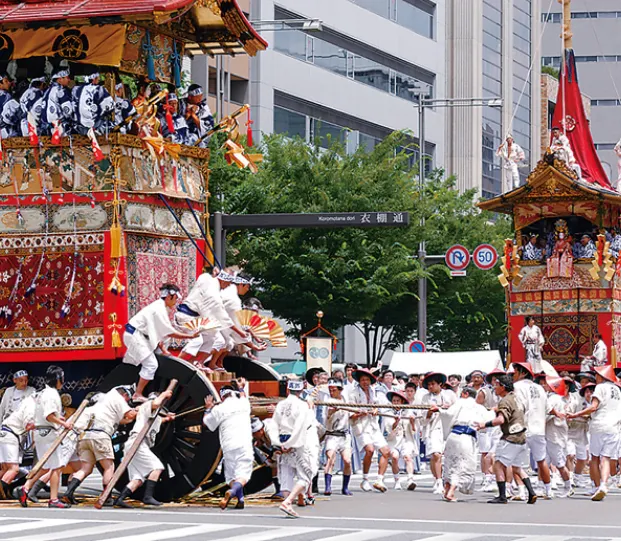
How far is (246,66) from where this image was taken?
5138cm

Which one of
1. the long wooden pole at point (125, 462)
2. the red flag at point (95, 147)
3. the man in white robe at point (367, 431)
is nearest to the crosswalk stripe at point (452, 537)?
the long wooden pole at point (125, 462)

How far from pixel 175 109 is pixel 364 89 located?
4075 centimetres

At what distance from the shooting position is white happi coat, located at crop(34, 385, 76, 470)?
17.2m

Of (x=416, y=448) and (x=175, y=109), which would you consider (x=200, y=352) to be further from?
(x=416, y=448)

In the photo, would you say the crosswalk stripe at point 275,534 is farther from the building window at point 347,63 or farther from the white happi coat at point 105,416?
the building window at point 347,63

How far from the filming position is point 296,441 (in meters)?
17.0


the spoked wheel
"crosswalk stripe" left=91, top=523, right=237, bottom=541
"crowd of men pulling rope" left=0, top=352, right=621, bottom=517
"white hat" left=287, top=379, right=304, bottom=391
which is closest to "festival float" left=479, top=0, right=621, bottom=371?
"crowd of men pulling rope" left=0, top=352, right=621, bottom=517

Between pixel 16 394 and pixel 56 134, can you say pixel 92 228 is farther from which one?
pixel 16 394

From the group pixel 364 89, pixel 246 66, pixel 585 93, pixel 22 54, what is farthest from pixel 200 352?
pixel 585 93

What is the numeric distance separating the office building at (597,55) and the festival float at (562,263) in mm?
57954

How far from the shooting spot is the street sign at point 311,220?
27.3m

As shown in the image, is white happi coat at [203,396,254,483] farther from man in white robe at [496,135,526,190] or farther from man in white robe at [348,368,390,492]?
man in white robe at [496,135,526,190]

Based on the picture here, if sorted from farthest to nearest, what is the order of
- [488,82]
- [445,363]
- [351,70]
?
[488,82] < [351,70] < [445,363]

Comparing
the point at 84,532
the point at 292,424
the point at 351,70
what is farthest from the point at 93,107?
the point at 351,70
